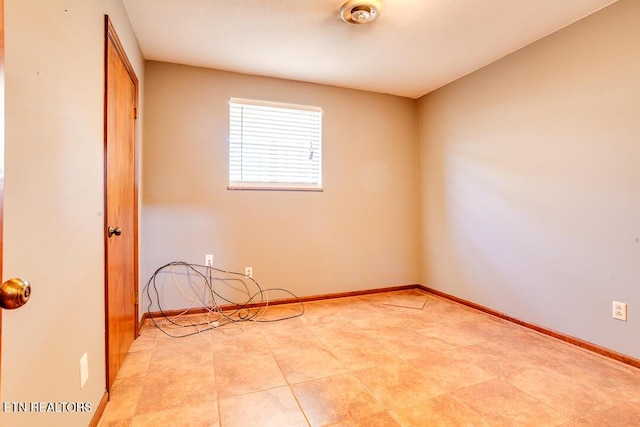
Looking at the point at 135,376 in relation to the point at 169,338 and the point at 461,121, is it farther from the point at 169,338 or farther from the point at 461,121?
the point at 461,121

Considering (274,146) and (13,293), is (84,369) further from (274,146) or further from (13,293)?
(274,146)

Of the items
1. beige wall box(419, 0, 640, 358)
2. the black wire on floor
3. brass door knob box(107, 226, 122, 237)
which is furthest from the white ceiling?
the black wire on floor

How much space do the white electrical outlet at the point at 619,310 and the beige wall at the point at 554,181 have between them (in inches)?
1.4

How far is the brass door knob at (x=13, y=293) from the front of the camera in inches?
24.0

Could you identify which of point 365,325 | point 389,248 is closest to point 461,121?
point 389,248

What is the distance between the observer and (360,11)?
2059 mm

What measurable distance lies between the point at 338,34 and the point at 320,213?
1.69 meters

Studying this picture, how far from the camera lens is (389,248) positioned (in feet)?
12.2

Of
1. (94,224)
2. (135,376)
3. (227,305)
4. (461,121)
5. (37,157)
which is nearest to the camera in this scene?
(37,157)

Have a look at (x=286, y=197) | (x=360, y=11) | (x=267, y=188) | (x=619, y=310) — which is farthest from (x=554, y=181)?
(x=267, y=188)

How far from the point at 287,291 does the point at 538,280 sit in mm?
2222

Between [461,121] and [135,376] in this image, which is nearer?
[135,376]

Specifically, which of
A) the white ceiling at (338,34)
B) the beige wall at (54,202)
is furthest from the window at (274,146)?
the beige wall at (54,202)

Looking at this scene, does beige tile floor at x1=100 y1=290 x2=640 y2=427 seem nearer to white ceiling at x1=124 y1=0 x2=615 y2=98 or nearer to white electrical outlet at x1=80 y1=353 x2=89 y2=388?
white electrical outlet at x1=80 y1=353 x2=89 y2=388
